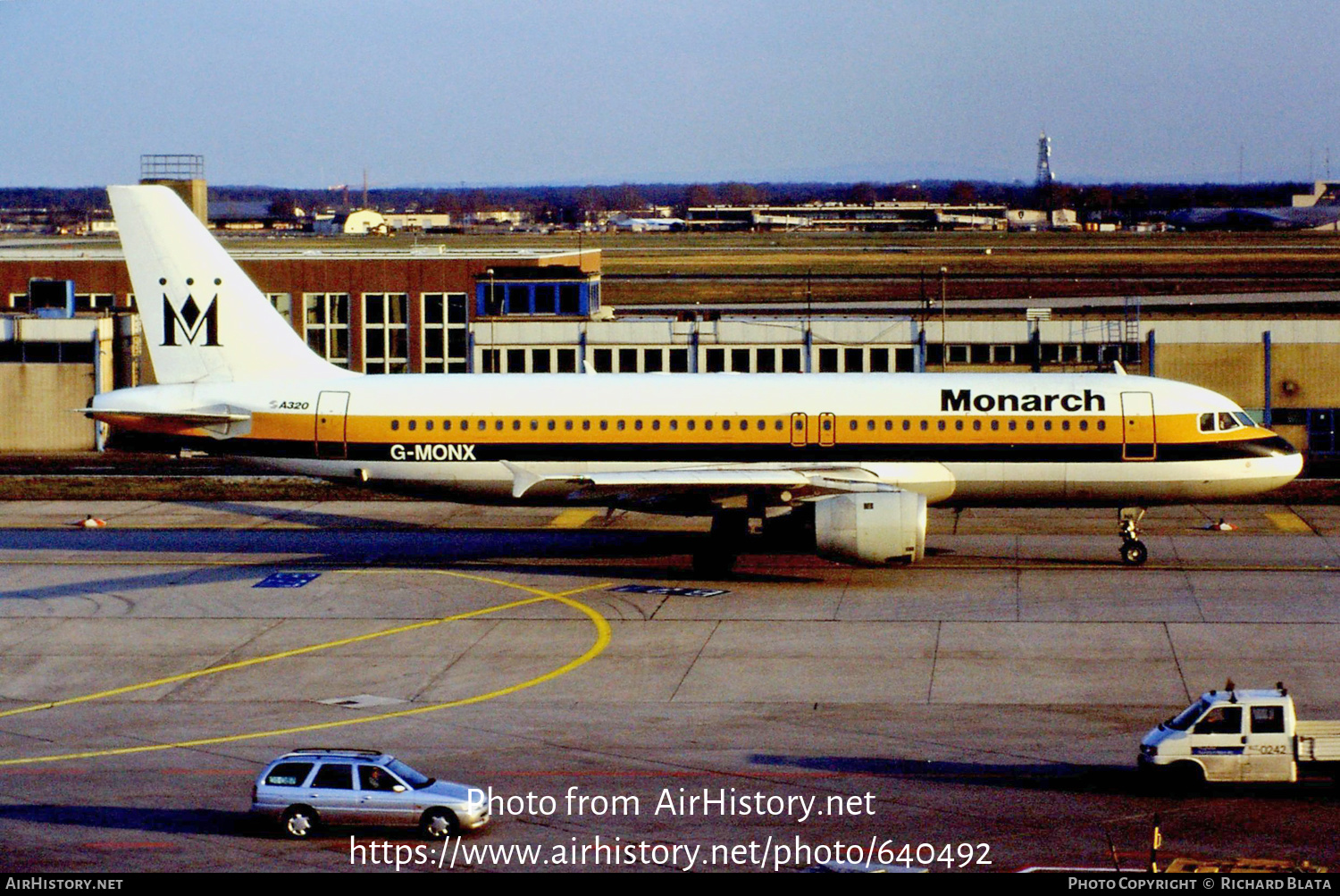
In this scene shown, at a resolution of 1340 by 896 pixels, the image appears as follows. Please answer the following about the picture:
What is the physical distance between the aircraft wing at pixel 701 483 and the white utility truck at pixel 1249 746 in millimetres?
17087

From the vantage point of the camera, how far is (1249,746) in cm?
2477

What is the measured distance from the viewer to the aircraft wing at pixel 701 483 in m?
41.0

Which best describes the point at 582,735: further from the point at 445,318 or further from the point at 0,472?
the point at 445,318

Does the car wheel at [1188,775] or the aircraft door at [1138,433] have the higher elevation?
the aircraft door at [1138,433]

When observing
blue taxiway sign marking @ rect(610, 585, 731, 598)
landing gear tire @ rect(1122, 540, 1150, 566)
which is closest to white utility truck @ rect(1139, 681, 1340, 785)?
blue taxiway sign marking @ rect(610, 585, 731, 598)

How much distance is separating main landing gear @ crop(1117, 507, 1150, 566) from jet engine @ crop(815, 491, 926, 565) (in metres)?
7.19

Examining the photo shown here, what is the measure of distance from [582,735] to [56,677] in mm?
12114

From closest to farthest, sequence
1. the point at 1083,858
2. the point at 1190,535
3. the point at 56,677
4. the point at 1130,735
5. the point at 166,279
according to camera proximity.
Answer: the point at 1083,858 < the point at 1130,735 < the point at 56,677 < the point at 166,279 < the point at 1190,535

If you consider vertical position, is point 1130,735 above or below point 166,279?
below

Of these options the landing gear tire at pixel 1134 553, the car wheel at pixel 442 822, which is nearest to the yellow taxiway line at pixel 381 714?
the car wheel at pixel 442 822

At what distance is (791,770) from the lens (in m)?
26.3

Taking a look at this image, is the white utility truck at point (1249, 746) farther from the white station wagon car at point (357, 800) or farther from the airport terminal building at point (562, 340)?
the airport terminal building at point (562, 340)

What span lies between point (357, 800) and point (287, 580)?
2087cm
